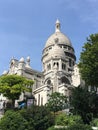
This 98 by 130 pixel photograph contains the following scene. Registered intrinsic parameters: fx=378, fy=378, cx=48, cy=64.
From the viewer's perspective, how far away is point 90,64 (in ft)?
161

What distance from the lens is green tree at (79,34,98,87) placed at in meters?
48.8

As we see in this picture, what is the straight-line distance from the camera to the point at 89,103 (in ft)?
153

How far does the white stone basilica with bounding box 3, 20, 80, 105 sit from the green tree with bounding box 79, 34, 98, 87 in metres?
22.4

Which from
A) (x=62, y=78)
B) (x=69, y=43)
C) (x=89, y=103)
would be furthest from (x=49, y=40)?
(x=89, y=103)

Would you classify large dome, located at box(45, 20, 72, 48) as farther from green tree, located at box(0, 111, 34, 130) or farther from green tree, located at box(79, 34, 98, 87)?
green tree, located at box(0, 111, 34, 130)

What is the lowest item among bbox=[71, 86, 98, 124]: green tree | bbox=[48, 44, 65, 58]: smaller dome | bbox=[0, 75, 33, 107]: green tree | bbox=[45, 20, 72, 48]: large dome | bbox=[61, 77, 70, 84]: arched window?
bbox=[71, 86, 98, 124]: green tree

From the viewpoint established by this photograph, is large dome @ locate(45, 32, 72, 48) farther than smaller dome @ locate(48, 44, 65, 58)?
Yes

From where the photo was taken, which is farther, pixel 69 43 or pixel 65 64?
pixel 69 43

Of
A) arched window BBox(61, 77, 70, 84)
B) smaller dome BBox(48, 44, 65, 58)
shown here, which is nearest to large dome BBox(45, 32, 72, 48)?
smaller dome BBox(48, 44, 65, 58)

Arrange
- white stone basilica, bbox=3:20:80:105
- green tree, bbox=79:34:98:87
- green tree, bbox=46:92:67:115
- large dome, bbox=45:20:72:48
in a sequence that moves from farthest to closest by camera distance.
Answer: large dome, bbox=45:20:72:48 < white stone basilica, bbox=3:20:80:105 < green tree, bbox=46:92:67:115 < green tree, bbox=79:34:98:87

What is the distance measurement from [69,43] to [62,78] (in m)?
19.4

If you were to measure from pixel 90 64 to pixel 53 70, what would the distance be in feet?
116

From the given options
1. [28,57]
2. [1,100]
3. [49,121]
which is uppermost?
[28,57]

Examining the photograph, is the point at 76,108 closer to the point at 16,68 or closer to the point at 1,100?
the point at 1,100
